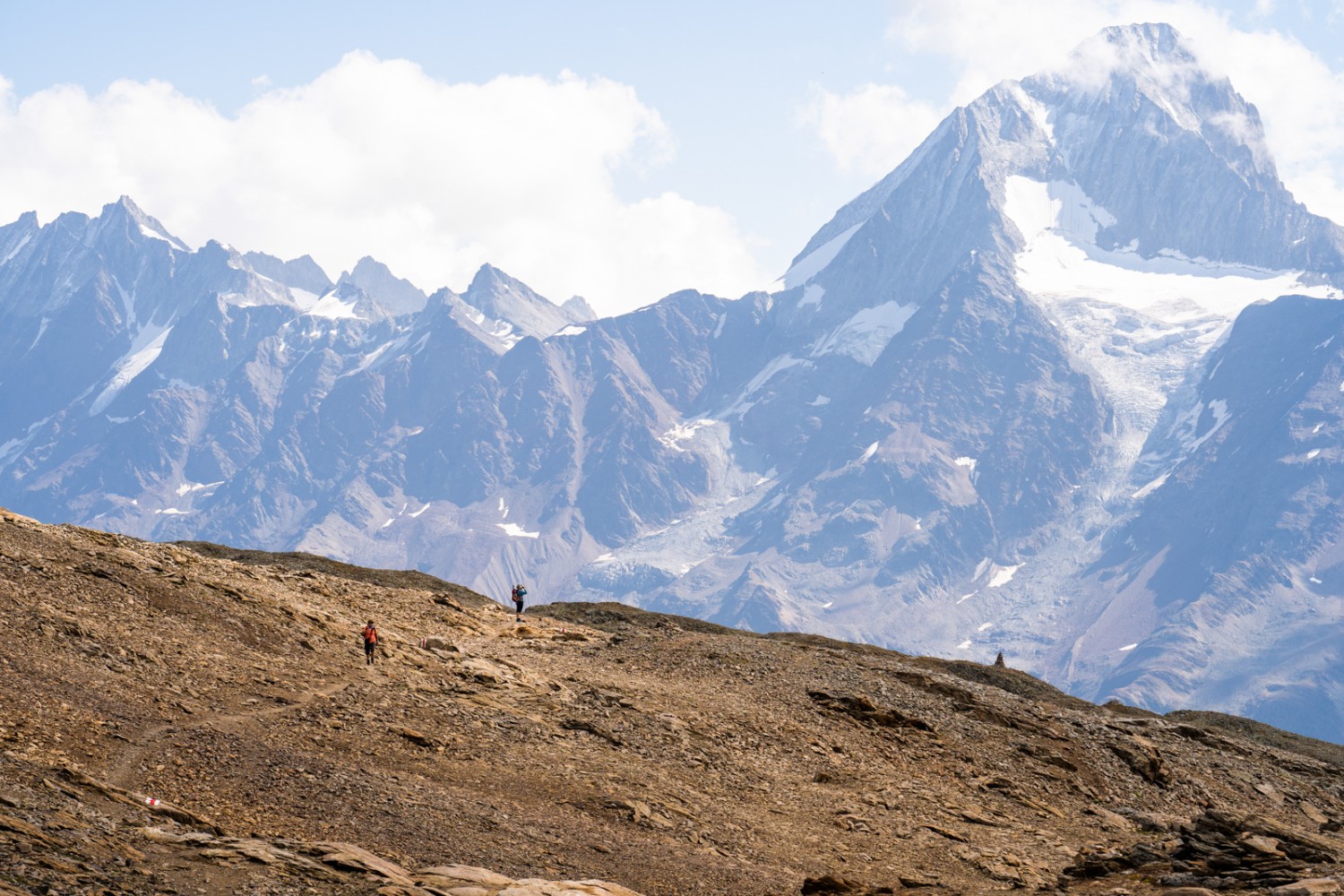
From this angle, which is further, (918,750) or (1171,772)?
(1171,772)

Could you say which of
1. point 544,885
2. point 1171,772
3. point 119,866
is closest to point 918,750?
point 1171,772

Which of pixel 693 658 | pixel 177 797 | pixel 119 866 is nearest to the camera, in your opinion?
pixel 119 866

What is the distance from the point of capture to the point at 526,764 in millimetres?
37688

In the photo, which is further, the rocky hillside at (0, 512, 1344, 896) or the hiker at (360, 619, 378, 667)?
the hiker at (360, 619, 378, 667)

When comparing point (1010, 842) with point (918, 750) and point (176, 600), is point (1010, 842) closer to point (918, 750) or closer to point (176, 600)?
point (918, 750)

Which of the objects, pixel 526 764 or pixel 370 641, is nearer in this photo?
pixel 526 764

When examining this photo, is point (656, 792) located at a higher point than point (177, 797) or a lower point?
higher

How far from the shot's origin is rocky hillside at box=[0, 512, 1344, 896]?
91.5 feet

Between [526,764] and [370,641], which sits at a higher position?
[370,641]

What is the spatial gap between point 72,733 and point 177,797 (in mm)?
3597

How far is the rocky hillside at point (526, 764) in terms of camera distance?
27.9 m

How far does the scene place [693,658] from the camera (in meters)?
53.3

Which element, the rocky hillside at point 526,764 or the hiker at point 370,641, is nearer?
the rocky hillside at point 526,764

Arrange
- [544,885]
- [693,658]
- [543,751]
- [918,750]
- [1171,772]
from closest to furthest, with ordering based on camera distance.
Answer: [544,885] → [543,751] → [918,750] → [1171,772] → [693,658]
